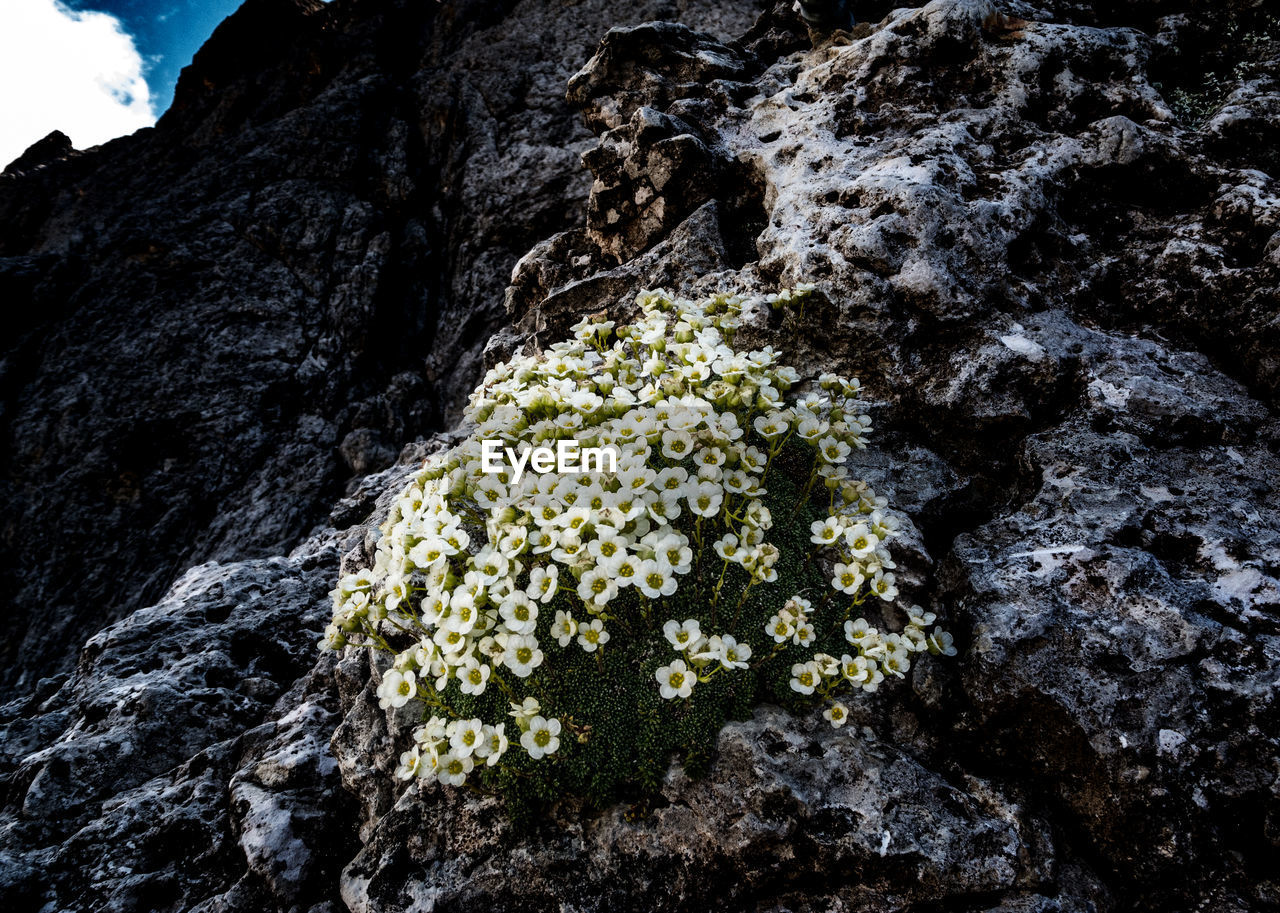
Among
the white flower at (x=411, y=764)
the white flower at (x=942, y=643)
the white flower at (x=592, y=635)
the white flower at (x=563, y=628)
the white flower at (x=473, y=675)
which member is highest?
the white flower at (x=473, y=675)

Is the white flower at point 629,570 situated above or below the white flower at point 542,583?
below

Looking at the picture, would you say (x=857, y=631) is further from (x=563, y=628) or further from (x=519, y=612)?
(x=519, y=612)

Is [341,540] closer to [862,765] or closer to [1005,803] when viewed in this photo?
[862,765]

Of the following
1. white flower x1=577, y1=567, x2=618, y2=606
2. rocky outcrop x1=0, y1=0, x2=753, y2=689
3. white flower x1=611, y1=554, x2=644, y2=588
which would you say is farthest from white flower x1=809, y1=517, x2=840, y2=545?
rocky outcrop x1=0, y1=0, x2=753, y2=689

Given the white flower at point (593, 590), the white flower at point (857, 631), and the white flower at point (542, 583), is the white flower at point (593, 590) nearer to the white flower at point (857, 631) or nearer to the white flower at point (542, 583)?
the white flower at point (542, 583)

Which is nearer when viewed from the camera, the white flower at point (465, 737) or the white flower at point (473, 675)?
the white flower at point (465, 737)

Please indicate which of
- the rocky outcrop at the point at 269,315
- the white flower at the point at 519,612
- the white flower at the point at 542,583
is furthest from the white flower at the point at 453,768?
the rocky outcrop at the point at 269,315

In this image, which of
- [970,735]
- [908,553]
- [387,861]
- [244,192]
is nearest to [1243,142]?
[908,553]
